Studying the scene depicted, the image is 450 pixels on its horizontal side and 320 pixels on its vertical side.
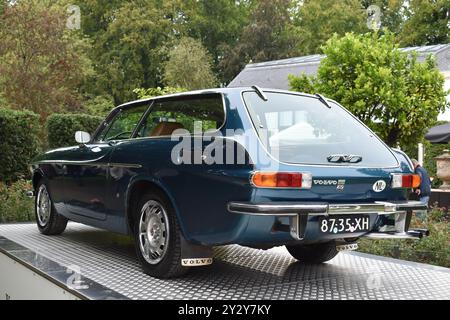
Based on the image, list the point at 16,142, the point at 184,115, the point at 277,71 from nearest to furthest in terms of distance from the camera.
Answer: the point at 184,115 < the point at 16,142 < the point at 277,71

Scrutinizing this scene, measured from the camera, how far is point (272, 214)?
11.6ft

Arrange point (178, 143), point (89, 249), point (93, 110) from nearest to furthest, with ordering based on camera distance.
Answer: point (178, 143) → point (89, 249) → point (93, 110)

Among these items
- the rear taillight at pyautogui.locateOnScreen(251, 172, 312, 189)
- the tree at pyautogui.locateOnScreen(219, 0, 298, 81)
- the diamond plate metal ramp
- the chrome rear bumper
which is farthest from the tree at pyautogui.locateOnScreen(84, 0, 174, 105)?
the rear taillight at pyautogui.locateOnScreen(251, 172, 312, 189)

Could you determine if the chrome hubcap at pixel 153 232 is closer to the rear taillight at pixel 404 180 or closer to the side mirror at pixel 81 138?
the side mirror at pixel 81 138

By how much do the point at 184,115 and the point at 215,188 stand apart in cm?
111

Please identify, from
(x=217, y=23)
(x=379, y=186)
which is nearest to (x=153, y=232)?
(x=379, y=186)

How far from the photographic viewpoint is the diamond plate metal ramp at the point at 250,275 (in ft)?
12.4

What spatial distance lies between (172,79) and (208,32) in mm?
13169

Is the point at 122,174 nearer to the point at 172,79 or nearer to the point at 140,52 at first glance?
the point at 172,79

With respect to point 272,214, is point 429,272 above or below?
below

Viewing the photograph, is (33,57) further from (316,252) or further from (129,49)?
(129,49)

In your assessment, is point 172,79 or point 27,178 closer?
point 27,178

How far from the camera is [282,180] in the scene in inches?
142
